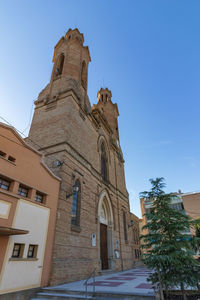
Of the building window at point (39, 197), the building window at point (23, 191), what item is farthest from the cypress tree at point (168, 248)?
the building window at point (23, 191)

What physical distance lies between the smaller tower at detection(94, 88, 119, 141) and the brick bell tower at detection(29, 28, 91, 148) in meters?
8.21

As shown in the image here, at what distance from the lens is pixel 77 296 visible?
622cm

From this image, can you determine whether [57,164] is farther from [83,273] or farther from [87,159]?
[83,273]

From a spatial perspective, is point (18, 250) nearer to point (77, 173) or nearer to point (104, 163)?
point (77, 173)

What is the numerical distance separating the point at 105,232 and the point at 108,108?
1931 cm

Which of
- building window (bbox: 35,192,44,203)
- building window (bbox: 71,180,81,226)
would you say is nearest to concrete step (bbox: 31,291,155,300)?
building window (bbox: 35,192,44,203)

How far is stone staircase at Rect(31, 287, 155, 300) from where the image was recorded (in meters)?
5.77

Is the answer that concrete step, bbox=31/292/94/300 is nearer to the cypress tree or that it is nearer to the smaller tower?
the cypress tree

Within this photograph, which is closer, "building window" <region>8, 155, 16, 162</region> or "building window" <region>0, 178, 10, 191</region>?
"building window" <region>0, 178, 10, 191</region>

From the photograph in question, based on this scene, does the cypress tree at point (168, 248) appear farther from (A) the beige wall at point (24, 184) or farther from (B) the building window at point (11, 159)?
(B) the building window at point (11, 159)

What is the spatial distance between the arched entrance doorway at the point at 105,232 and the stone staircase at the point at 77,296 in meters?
6.88

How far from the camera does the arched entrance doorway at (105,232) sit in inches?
546

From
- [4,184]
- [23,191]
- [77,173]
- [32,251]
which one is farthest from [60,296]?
[77,173]

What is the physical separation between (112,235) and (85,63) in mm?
18353
